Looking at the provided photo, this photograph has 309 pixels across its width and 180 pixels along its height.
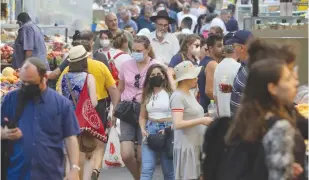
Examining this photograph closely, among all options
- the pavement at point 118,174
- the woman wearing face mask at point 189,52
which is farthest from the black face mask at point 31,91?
the pavement at point 118,174

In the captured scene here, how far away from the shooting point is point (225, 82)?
37.1 ft

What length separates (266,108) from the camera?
6371 mm

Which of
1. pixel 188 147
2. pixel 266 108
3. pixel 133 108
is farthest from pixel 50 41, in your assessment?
pixel 266 108

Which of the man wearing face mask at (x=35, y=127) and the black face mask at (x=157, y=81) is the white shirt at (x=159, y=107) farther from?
the man wearing face mask at (x=35, y=127)

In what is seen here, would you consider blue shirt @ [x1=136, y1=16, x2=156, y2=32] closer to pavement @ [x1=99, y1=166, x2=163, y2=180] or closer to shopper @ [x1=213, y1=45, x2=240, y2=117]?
pavement @ [x1=99, y1=166, x2=163, y2=180]

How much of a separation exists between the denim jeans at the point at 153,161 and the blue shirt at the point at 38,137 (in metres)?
2.68

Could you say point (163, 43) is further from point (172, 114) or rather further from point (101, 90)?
point (172, 114)

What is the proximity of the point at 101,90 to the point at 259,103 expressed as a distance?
6.23 m

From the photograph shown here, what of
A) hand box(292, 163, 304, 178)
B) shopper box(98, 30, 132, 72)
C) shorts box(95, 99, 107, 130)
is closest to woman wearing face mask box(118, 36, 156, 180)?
shorts box(95, 99, 107, 130)

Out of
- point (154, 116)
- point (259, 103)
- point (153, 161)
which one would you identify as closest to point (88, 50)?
point (154, 116)

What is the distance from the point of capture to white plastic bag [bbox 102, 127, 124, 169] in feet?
44.3

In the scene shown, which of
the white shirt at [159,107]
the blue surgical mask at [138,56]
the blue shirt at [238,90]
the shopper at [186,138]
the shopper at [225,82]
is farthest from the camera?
the blue surgical mask at [138,56]

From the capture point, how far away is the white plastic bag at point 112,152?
1352 cm

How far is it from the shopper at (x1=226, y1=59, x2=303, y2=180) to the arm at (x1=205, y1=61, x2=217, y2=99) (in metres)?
6.39
